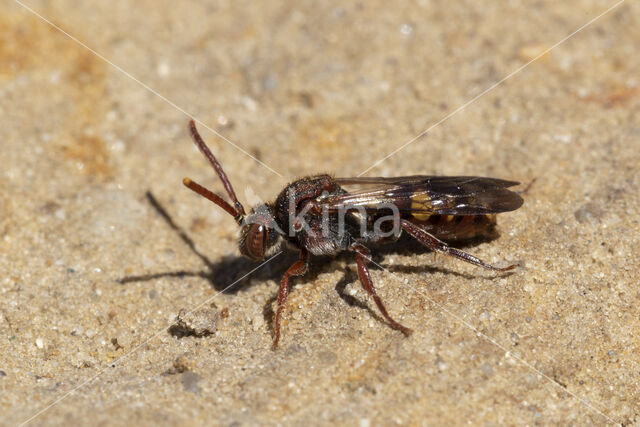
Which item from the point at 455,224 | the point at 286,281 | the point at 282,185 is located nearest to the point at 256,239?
the point at 286,281

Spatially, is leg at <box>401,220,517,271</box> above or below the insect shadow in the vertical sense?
above

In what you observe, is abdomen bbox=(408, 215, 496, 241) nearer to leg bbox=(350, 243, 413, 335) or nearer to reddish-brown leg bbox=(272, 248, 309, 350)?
leg bbox=(350, 243, 413, 335)

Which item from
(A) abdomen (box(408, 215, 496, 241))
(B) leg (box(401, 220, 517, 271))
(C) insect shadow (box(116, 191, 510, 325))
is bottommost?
(C) insect shadow (box(116, 191, 510, 325))

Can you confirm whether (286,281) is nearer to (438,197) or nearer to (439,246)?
(439,246)

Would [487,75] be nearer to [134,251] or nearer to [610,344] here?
[610,344]


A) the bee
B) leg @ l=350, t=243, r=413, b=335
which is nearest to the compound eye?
the bee

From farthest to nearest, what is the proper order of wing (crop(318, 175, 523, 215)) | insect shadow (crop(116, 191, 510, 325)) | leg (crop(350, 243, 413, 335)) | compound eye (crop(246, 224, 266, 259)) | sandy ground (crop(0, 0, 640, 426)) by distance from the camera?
insect shadow (crop(116, 191, 510, 325)), compound eye (crop(246, 224, 266, 259)), wing (crop(318, 175, 523, 215)), leg (crop(350, 243, 413, 335)), sandy ground (crop(0, 0, 640, 426))
